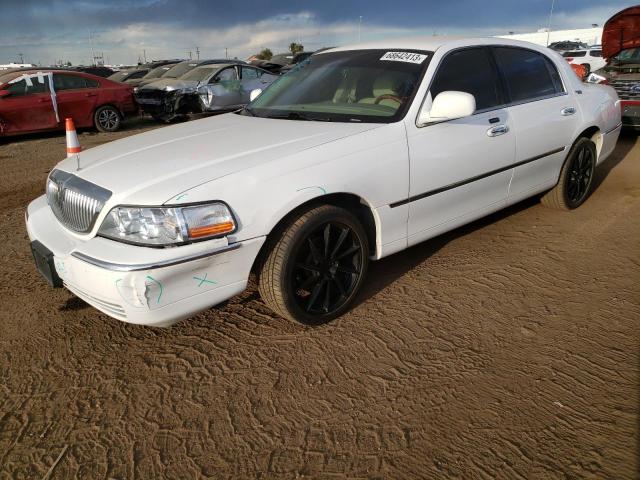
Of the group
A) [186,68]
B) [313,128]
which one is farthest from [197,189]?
[186,68]

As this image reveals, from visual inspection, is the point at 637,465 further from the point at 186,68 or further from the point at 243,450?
the point at 186,68

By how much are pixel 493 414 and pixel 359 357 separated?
0.73m

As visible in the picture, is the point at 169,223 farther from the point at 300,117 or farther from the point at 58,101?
the point at 58,101

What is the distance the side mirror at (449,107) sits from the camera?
2992 millimetres

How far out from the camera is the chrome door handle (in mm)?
3520

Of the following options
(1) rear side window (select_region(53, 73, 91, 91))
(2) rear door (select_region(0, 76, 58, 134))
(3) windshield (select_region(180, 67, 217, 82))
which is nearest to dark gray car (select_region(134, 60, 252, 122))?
(3) windshield (select_region(180, 67, 217, 82))

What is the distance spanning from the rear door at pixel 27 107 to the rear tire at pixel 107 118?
0.88 metres

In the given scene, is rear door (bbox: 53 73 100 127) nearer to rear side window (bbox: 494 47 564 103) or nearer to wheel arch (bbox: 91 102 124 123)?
wheel arch (bbox: 91 102 124 123)

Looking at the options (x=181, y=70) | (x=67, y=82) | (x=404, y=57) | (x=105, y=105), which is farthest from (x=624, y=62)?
(x=67, y=82)

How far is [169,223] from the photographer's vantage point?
7.53 feet

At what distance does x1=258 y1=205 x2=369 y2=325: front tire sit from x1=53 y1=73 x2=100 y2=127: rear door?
930 cm

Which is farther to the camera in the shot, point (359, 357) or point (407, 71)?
point (407, 71)

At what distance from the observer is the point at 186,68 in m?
13.6

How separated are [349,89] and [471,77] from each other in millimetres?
887
